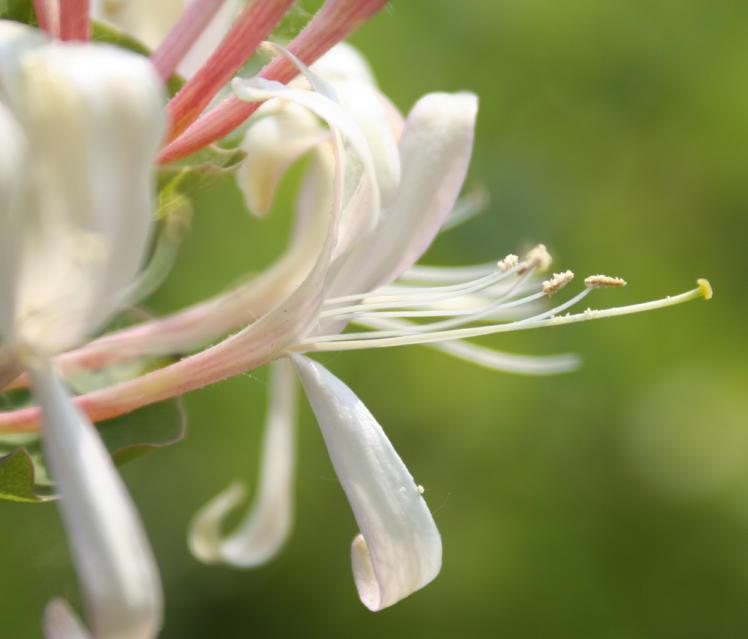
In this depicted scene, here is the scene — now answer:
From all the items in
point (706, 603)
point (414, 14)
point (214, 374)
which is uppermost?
point (214, 374)

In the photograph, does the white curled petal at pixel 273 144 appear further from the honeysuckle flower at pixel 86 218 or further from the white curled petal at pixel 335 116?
the honeysuckle flower at pixel 86 218

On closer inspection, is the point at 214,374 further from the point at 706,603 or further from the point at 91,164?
the point at 706,603

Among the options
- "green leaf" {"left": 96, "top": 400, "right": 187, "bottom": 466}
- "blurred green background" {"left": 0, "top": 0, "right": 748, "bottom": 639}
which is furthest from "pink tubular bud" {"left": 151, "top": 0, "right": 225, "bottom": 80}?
"blurred green background" {"left": 0, "top": 0, "right": 748, "bottom": 639}

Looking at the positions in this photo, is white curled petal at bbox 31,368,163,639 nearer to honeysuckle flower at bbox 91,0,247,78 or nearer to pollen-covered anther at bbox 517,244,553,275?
pollen-covered anther at bbox 517,244,553,275

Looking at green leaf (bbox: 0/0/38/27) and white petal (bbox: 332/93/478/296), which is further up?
white petal (bbox: 332/93/478/296)

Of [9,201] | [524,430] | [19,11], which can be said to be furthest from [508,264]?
[524,430]

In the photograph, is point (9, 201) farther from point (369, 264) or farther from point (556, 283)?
point (556, 283)

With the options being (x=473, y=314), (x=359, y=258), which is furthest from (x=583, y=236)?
(x=359, y=258)

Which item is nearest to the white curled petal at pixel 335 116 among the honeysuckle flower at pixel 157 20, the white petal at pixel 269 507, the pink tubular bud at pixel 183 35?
the pink tubular bud at pixel 183 35
